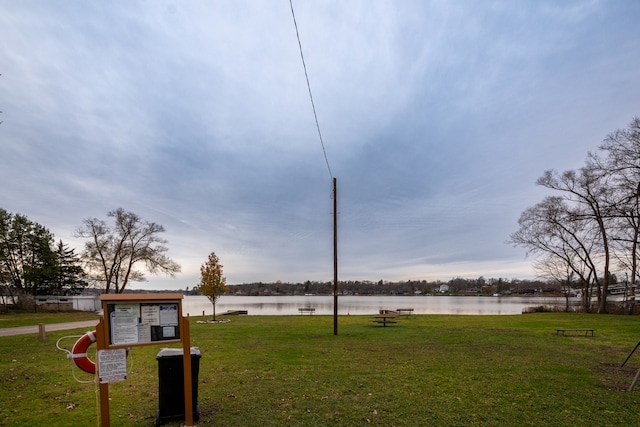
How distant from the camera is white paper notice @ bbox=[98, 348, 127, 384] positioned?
4.57m

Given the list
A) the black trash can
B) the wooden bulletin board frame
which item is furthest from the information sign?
the black trash can

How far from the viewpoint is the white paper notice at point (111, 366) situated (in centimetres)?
457

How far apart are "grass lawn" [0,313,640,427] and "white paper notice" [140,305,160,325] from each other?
164 cm

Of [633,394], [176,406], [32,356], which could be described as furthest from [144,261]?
[633,394]

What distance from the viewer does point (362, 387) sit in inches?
279

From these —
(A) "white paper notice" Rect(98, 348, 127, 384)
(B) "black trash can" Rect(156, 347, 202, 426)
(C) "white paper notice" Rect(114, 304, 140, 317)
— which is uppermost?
(C) "white paper notice" Rect(114, 304, 140, 317)

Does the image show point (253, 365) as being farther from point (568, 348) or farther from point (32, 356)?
point (568, 348)

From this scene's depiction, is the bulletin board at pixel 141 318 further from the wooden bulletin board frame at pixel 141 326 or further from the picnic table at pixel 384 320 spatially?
the picnic table at pixel 384 320

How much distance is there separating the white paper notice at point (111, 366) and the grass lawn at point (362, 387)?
115 cm

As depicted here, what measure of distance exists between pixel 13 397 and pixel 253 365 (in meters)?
4.78

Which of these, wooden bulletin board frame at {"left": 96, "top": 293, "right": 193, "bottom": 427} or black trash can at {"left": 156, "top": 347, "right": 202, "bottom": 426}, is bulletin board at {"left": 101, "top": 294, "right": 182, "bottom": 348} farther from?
black trash can at {"left": 156, "top": 347, "right": 202, "bottom": 426}

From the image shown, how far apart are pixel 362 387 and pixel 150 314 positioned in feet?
14.3

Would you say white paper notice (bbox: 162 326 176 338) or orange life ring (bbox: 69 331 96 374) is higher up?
white paper notice (bbox: 162 326 176 338)

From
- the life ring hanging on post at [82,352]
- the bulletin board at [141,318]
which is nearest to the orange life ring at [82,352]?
the life ring hanging on post at [82,352]
